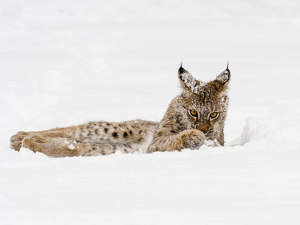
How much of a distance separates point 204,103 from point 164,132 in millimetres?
664

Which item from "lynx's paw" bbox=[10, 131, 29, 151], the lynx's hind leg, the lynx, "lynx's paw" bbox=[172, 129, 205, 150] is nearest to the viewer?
"lynx's paw" bbox=[172, 129, 205, 150]

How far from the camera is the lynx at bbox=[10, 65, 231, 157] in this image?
4.96m

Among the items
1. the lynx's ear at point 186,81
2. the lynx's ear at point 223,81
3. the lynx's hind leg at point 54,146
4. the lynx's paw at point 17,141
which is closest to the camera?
the lynx's ear at point 186,81

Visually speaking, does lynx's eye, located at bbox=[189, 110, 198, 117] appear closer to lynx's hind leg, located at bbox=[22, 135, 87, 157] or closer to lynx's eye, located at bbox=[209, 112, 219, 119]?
lynx's eye, located at bbox=[209, 112, 219, 119]

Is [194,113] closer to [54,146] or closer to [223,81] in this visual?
[223,81]

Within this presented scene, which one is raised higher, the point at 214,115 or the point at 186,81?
the point at 186,81

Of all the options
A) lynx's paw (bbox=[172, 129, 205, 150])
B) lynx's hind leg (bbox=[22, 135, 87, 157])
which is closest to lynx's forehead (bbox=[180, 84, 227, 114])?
lynx's paw (bbox=[172, 129, 205, 150])

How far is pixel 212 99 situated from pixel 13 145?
2798mm

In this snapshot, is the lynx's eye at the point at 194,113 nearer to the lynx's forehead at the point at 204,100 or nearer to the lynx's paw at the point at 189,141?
the lynx's forehead at the point at 204,100

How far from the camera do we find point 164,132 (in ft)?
17.4

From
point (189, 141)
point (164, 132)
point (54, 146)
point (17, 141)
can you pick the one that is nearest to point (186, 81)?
point (164, 132)

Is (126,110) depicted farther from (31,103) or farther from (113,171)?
(113,171)

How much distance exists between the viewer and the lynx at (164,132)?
496cm

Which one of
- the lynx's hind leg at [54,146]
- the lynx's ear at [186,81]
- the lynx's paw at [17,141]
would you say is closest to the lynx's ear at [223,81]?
the lynx's ear at [186,81]
